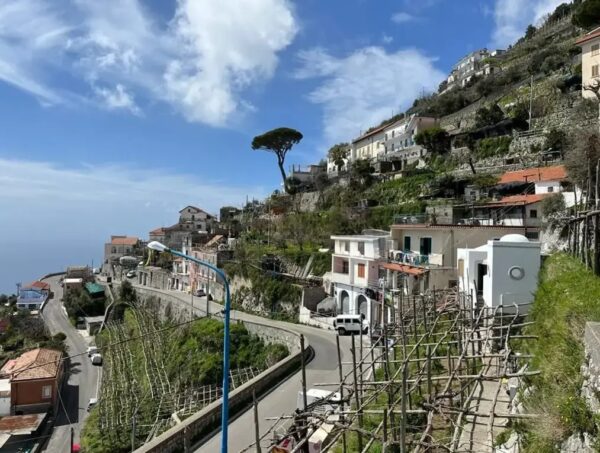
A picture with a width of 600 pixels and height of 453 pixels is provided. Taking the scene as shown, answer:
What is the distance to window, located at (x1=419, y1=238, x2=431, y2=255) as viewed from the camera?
2681cm

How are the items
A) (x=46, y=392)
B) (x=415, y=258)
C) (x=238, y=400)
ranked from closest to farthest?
(x=238, y=400), (x=415, y=258), (x=46, y=392)

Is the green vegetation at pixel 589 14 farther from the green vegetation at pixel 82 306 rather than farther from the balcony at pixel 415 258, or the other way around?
the green vegetation at pixel 82 306

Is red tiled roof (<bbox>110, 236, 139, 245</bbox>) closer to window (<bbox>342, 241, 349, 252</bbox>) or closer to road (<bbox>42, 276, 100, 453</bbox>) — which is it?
road (<bbox>42, 276, 100, 453</bbox>)

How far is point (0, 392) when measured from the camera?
96.9 ft

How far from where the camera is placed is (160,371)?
30891mm

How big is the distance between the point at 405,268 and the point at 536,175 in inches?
508

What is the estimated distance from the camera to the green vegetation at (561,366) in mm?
4969

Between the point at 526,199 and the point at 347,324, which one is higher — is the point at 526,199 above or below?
above

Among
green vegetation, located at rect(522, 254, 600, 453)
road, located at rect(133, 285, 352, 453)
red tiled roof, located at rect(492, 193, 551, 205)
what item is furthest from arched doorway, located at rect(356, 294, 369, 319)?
green vegetation, located at rect(522, 254, 600, 453)

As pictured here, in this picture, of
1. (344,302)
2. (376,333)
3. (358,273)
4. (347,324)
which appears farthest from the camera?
(344,302)

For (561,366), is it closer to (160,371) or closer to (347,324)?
(347,324)

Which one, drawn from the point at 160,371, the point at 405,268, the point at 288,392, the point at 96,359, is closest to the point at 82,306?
the point at 96,359

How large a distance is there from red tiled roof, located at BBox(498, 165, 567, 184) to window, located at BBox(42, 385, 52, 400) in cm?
3443

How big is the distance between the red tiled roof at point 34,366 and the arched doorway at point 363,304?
18.8 metres
